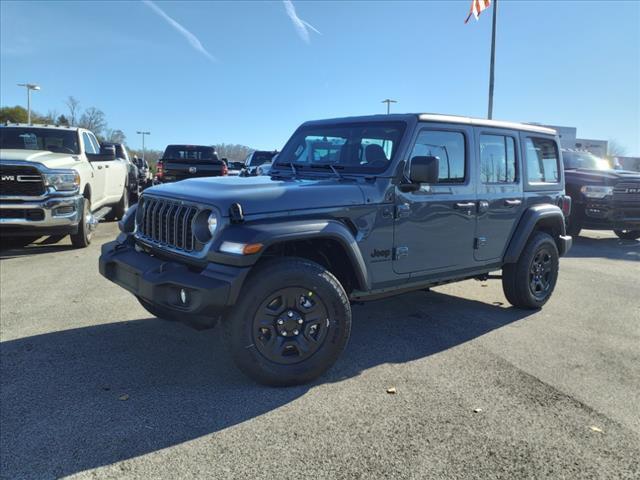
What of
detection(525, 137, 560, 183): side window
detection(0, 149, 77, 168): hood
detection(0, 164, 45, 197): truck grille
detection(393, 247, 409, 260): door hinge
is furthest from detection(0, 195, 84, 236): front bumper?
detection(525, 137, 560, 183): side window

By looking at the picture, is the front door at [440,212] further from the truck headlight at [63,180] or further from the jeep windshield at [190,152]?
the jeep windshield at [190,152]

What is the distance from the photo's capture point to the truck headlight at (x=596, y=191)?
1017 centimetres

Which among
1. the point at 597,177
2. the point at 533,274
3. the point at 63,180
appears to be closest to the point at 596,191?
the point at 597,177

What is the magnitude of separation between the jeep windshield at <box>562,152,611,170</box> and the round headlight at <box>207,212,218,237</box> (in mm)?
10408

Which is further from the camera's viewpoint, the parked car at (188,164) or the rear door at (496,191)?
the parked car at (188,164)

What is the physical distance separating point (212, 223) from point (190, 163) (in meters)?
10.6

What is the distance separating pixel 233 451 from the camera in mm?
2654

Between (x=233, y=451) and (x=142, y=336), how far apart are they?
200 cm

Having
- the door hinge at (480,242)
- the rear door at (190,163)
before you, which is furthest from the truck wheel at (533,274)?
the rear door at (190,163)

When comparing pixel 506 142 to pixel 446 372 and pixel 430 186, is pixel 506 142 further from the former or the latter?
pixel 446 372

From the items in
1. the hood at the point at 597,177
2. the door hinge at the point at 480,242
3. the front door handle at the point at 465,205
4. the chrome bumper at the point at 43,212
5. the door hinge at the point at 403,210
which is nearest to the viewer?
the door hinge at the point at 403,210

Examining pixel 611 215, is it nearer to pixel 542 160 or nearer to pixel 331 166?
pixel 542 160

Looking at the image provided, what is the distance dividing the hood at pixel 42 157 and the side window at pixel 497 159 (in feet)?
20.4

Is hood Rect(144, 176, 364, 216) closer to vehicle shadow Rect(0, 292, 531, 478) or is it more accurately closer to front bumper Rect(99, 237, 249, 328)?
front bumper Rect(99, 237, 249, 328)
